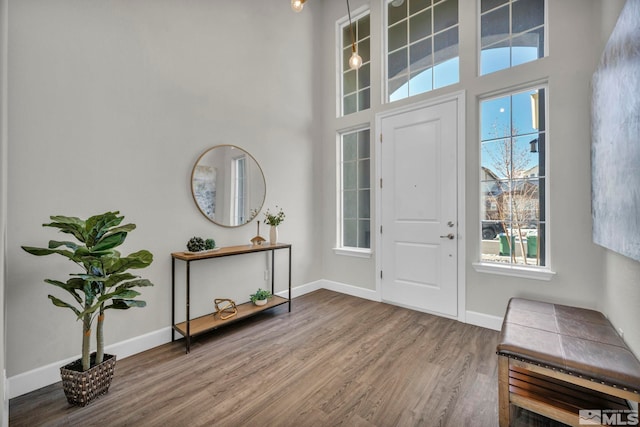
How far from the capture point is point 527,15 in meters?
2.70

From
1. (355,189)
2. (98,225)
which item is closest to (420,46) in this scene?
A: (355,189)

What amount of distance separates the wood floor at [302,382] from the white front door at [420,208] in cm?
47

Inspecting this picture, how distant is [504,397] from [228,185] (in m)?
2.80

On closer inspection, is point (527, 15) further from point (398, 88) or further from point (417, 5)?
point (398, 88)

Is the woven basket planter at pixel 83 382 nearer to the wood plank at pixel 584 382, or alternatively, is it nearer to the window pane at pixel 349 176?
the wood plank at pixel 584 382

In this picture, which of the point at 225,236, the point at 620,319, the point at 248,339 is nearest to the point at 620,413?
the point at 620,319

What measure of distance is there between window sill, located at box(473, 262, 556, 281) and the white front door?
0.27 m

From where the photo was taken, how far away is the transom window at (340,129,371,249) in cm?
389

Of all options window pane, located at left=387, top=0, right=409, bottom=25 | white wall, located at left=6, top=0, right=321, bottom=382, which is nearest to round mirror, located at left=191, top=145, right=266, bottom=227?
white wall, located at left=6, top=0, right=321, bottom=382

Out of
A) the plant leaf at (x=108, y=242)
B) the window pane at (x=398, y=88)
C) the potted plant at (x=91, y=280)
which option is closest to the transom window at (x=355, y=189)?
the window pane at (x=398, y=88)

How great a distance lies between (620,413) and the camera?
141 centimetres

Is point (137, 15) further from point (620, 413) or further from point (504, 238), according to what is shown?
point (620, 413)

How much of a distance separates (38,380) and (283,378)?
1.65 m

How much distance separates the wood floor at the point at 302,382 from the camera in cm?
165
